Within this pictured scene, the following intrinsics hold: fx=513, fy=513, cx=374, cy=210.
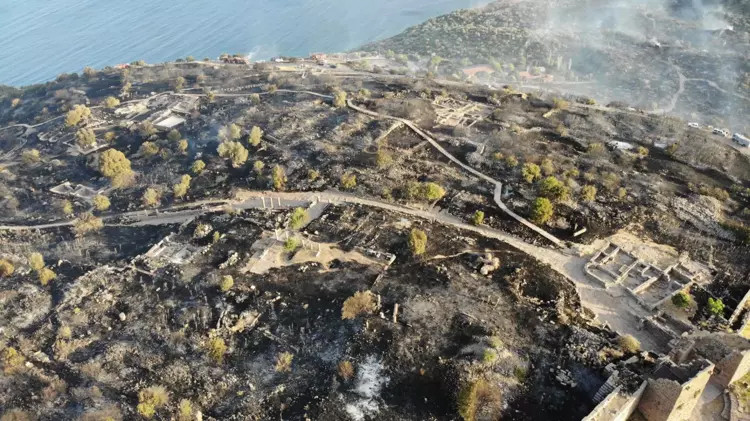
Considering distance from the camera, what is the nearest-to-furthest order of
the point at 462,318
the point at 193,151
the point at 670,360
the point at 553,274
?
the point at 670,360
the point at 462,318
the point at 553,274
the point at 193,151

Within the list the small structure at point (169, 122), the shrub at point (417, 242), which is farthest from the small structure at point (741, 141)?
the small structure at point (169, 122)

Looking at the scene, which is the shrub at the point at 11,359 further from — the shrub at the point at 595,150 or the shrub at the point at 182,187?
the shrub at the point at 595,150

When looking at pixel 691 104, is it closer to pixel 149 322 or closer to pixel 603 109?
pixel 603 109

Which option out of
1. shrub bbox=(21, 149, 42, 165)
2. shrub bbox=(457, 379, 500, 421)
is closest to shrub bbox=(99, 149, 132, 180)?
shrub bbox=(21, 149, 42, 165)

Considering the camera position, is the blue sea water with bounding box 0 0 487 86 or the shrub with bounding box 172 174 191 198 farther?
the blue sea water with bounding box 0 0 487 86

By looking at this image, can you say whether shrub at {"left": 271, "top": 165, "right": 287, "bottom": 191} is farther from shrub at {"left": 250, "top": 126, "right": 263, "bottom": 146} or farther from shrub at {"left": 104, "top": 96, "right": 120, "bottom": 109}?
shrub at {"left": 104, "top": 96, "right": 120, "bottom": 109}

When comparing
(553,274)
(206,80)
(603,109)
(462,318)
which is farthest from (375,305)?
(206,80)

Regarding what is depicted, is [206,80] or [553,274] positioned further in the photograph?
[206,80]
